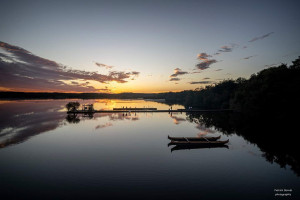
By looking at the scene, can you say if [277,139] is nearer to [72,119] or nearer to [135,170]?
[135,170]

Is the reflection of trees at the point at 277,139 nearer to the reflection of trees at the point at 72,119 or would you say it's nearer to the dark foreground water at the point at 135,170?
the dark foreground water at the point at 135,170

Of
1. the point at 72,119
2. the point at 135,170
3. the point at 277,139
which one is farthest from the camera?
the point at 72,119

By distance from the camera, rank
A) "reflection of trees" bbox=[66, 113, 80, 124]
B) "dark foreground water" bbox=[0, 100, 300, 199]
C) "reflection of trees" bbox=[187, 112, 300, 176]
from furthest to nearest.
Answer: "reflection of trees" bbox=[66, 113, 80, 124] → "reflection of trees" bbox=[187, 112, 300, 176] → "dark foreground water" bbox=[0, 100, 300, 199]

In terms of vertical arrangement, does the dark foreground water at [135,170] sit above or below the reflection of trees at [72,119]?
below

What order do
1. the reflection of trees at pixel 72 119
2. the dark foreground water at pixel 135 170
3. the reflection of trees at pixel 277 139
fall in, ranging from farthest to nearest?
the reflection of trees at pixel 72 119 < the reflection of trees at pixel 277 139 < the dark foreground water at pixel 135 170

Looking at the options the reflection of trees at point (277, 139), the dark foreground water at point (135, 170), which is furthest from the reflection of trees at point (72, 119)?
the reflection of trees at point (277, 139)

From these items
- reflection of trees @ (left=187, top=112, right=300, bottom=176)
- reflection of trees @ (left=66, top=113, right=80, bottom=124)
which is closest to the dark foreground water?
reflection of trees @ (left=187, top=112, right=300, bottom=176)

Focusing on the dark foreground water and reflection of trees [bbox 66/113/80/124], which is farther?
reflection of trees [bbox 66/113/80/124]

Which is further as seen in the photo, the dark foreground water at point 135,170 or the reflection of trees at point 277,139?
the reflection of trees at point 277,139

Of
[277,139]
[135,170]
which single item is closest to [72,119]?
[135,170]

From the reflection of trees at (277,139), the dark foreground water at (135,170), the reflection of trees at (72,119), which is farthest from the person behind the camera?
the reflection of trees at (72,119)

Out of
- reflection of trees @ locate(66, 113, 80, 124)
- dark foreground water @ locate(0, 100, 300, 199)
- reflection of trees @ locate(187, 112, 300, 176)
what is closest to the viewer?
dark foreground water @ locate(0, 100, 300, 199)

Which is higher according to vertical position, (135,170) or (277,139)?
(277,139)

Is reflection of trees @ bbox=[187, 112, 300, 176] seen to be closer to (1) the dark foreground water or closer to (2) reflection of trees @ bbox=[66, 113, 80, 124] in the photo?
(1) the dark foreground water
